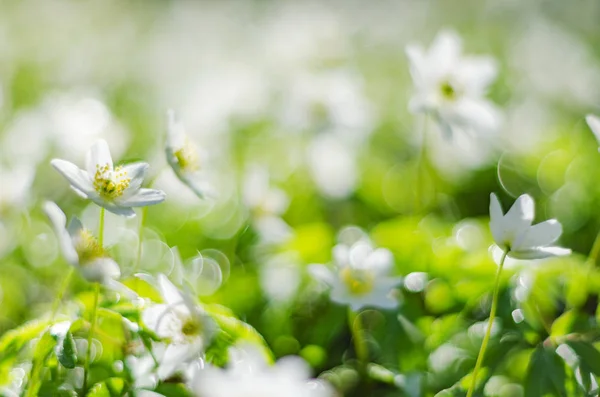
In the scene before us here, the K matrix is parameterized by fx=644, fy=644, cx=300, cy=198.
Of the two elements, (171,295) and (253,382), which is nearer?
(253,382)

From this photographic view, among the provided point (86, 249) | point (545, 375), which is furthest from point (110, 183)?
point (545, 375)

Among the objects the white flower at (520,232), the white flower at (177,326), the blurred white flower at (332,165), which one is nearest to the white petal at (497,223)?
the white flower at (520,232)

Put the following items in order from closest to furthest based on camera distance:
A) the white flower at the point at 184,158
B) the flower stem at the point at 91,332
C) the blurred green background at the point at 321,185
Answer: the flower stem at the point at 91,332 → the white flower at the point at 184,158 → the blurred green background at the point at 321,185

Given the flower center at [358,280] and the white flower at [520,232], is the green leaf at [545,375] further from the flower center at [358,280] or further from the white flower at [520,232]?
the flower center at [358,280]

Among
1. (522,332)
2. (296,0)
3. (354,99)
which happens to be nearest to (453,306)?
(522,332)

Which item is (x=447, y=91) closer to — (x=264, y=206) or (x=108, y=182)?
(x=264, y=206)

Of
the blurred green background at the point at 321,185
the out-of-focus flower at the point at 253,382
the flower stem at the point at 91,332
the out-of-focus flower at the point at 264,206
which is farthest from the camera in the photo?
the out-of-focus flower at the point at 264,206
